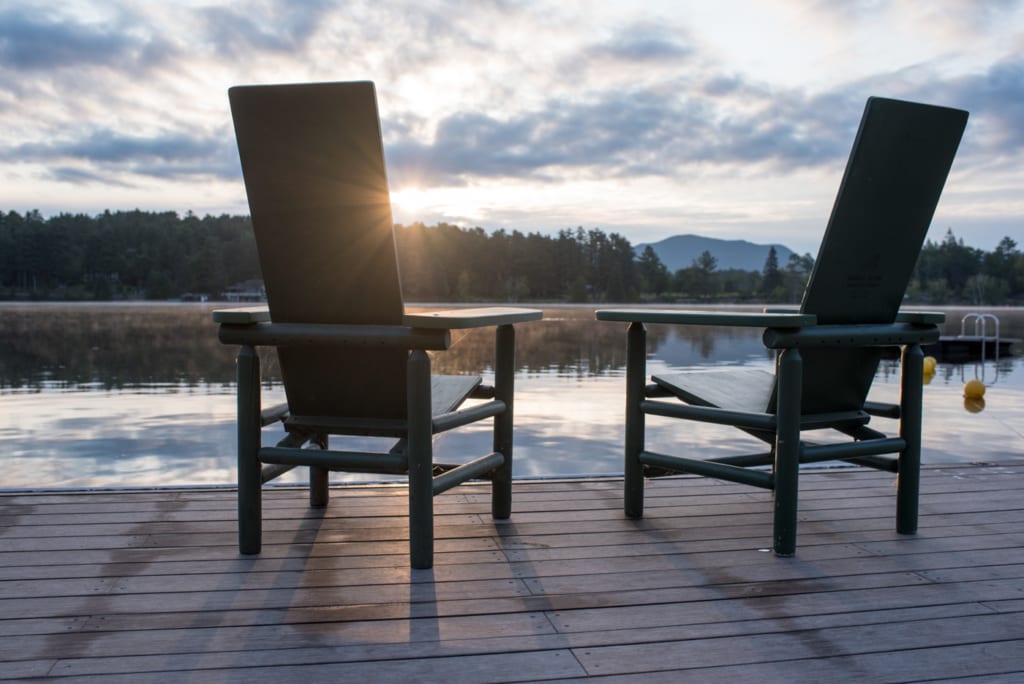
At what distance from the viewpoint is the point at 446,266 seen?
74.7m

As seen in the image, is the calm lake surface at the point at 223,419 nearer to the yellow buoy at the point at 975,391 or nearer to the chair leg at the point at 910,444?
the yellow buoy at the point at 975,391

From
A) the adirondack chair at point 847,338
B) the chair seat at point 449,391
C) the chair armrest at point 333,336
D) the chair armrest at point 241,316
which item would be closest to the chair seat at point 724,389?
the adirondack chair at point 847,338

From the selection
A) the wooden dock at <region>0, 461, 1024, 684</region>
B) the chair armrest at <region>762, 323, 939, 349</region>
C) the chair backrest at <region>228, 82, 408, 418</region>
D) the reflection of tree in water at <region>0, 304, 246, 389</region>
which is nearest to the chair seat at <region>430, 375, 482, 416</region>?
the chair backrest at <region>228, 82, 408, 418</region>

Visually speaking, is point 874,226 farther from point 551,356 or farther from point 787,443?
point 551,356

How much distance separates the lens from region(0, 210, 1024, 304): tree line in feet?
234

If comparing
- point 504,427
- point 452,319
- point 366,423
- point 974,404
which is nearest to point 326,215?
point 452,319

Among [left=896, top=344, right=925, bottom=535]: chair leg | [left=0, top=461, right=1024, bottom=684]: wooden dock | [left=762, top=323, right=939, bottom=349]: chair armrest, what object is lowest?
[left=0, top=461, right=1024, bottom=684]: wooden dock

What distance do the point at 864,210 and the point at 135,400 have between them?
7791 mm

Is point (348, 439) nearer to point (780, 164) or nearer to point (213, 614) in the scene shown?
point (213, 614)

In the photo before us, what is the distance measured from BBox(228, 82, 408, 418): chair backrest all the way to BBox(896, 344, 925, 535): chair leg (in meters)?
1.59

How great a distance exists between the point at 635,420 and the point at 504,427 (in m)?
0.45

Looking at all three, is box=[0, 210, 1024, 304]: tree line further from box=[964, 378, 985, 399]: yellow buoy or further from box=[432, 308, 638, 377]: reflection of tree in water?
box=[964, 378, 985, 399]: yellow buoy

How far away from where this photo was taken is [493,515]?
243 cm

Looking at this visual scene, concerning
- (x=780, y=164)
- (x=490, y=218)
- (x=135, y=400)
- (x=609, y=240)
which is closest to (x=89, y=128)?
(x=490, y=218)
